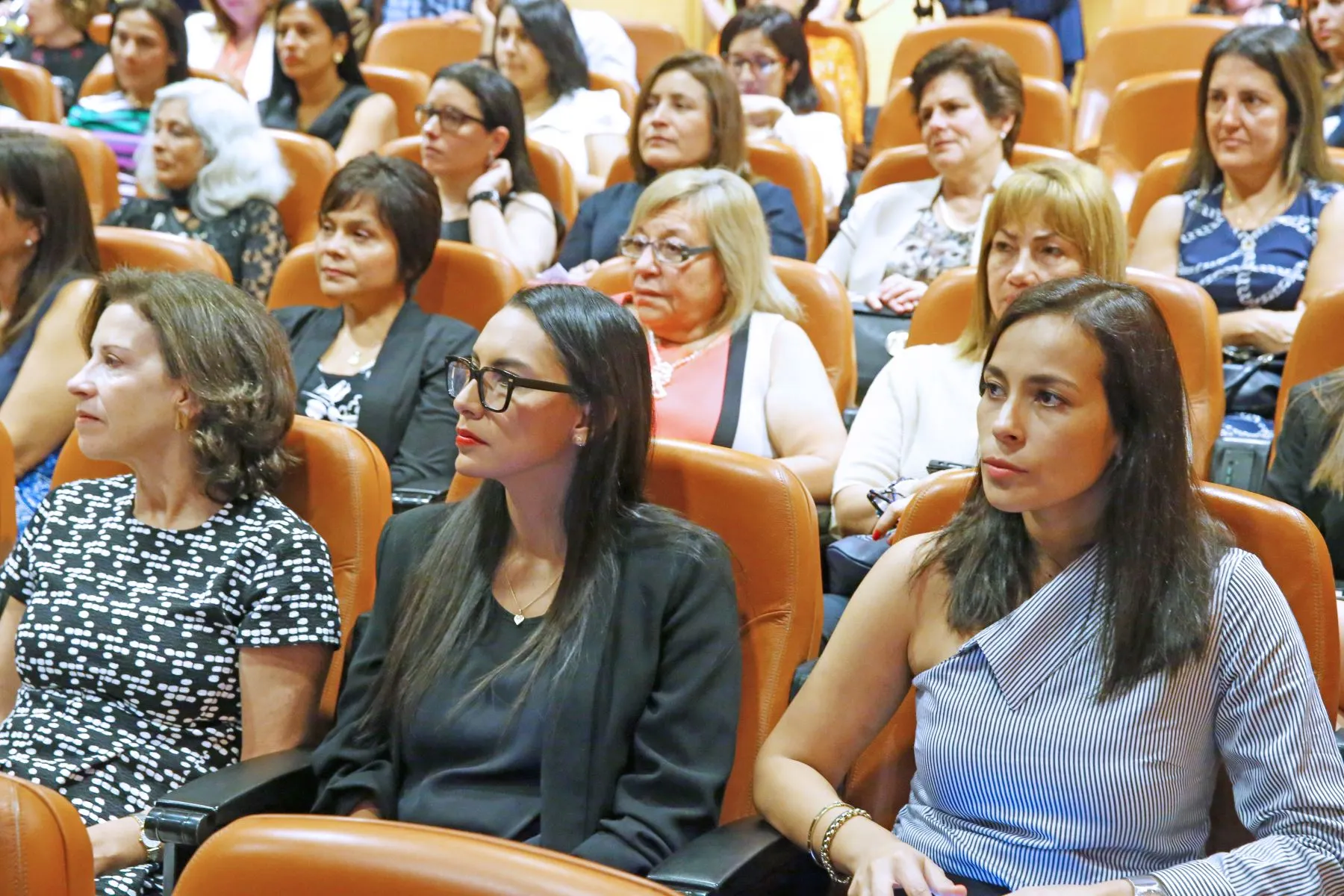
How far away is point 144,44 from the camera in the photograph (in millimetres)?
4445

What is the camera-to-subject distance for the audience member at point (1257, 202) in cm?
306

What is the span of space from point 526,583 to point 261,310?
58cm

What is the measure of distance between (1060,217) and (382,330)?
4.35 feet

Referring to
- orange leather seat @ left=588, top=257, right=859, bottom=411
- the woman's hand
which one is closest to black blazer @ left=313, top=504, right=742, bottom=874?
orange leather seat @ left=588, top=257, right=859, bottom=411

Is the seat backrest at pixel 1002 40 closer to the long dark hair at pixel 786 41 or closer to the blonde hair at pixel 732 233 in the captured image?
the long dark hair at pixel 786 41

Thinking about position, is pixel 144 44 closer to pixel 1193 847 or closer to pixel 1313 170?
pixel 1313 170

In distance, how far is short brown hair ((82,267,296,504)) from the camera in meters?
1.97

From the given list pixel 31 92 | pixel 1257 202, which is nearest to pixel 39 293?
pixel 31 92

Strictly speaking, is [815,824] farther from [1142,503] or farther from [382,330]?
[382,330]

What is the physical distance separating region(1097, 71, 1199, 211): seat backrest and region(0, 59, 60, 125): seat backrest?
126 inches

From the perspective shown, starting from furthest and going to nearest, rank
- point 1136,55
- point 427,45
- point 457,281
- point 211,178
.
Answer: point 427,45, point 1136,55, point 211,178, point 457,281

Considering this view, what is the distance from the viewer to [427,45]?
5.80 metres

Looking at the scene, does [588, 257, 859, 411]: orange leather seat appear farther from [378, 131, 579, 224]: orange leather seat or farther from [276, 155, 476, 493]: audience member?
[378, 131, 579, 224]: orange leather seat

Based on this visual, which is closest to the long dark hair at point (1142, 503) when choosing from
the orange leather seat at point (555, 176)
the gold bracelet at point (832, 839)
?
the gold bracelet at point (832, 839)
